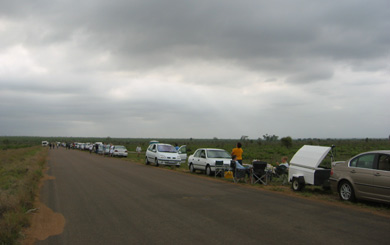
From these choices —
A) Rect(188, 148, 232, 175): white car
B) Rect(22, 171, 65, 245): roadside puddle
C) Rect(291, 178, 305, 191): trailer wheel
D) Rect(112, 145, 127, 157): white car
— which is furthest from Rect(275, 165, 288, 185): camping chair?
Rect(112, 145, 127, 157): white car

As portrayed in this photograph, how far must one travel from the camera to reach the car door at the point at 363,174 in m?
9.67

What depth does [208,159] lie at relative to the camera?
19031 millimetres

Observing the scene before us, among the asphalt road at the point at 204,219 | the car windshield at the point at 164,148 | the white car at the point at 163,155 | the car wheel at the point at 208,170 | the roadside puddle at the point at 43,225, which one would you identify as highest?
the car windshield at the point at 164,148

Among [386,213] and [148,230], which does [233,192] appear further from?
[148,230]

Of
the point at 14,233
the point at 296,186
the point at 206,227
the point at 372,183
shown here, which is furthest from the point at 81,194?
the point at 372,183

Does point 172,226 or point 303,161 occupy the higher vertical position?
point 303,161

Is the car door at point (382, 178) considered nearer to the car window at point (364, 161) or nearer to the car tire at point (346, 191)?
the car window at point (364, 161)

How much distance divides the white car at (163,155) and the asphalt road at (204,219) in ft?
40.6

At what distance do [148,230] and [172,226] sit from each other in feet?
1.87

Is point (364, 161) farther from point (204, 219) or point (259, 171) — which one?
point (259, 171)

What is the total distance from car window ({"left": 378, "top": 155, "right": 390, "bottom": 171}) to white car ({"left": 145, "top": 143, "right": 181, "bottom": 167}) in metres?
16.5

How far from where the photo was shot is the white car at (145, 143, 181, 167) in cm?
Result: 2473

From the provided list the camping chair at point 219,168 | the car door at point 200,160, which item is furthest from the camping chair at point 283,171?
the car door at point 200,160

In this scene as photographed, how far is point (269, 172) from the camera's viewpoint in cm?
1534
